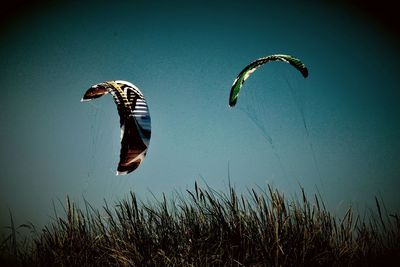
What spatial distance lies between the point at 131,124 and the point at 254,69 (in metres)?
2.09

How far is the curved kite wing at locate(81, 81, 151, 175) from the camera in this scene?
4.88 metres

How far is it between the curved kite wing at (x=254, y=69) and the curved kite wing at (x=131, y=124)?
1.41 m

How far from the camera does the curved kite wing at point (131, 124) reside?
488 centimetres

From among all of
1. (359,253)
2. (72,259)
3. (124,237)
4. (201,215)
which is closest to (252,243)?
(201,215)

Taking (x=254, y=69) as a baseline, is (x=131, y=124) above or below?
below

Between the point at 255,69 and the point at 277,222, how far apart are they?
2417mm

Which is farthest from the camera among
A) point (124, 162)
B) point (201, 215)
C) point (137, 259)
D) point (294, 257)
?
point (124, 162)

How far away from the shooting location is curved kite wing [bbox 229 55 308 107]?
4.97 meters

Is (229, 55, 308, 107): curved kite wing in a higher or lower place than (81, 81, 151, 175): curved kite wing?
higher

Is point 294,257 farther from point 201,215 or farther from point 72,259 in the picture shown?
point 72,259

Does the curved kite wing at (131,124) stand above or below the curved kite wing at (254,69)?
below

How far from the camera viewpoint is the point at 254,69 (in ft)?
16.7

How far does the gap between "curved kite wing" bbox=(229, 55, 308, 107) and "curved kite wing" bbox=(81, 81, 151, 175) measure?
4.62 feet

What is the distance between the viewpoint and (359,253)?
167 inches
